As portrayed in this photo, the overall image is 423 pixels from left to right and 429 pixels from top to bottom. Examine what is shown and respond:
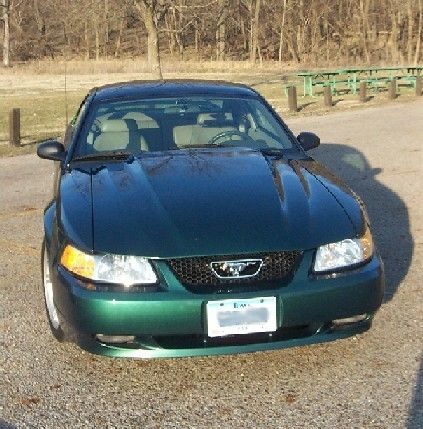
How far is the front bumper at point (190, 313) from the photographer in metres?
3.54

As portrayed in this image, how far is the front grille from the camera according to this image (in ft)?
11.8

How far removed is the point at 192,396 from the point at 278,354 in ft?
2.11

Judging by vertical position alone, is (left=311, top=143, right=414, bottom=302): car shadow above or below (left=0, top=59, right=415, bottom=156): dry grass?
below

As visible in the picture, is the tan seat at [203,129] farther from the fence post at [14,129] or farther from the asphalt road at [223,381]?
the fence post at [14,129]

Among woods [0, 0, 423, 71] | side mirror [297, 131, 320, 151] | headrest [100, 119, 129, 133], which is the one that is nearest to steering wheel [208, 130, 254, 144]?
side mirror [297, 131, 320, 151]

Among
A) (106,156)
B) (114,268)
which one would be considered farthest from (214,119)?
(114,268)

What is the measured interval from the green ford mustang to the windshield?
0.65 m

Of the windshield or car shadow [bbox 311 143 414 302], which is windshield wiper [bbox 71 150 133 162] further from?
car shadow [bbox 311 143 414 302]

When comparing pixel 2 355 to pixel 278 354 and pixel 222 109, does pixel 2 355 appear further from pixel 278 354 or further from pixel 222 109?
pixel 222 109

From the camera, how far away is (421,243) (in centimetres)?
664

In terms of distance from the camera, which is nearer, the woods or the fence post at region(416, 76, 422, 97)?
the fence post at region(416, 76, 422, 97)

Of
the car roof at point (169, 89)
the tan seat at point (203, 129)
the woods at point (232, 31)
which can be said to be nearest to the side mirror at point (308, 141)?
the tan seat at point (203, 129)

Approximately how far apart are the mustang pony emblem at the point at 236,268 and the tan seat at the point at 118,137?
1.74 metres

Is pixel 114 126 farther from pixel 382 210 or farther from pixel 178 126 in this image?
pixel 382 210
